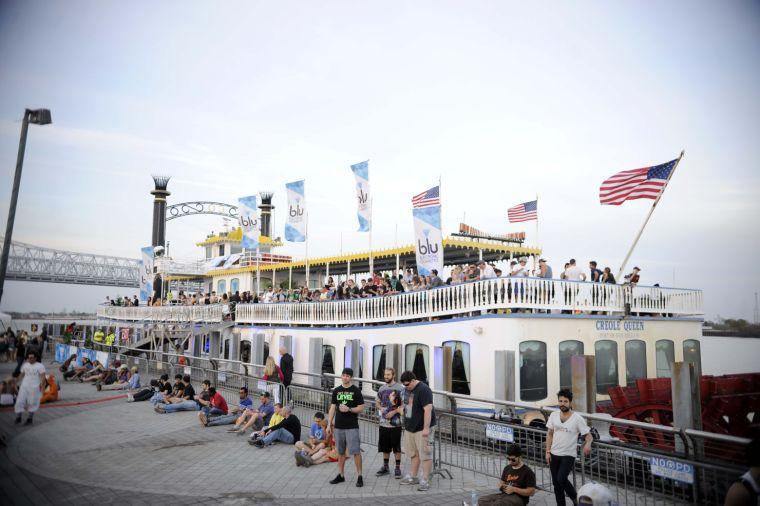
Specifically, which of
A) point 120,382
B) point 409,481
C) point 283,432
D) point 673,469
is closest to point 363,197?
point 283,432

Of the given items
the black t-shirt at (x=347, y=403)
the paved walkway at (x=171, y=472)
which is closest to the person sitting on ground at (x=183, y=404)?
the paved walkway at (x=171, y=472)

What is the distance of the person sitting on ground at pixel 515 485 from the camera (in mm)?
6785

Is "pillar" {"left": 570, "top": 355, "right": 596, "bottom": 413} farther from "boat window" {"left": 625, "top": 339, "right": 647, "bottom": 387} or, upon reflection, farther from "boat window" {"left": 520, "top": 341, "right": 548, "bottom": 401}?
"boat window" {"left": 625, "top": 339, "right": 647, "bottom": 387}

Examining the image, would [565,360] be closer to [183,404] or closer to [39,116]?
[183,404]

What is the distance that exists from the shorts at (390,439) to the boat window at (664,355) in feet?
34.4

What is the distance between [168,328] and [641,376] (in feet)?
73.2

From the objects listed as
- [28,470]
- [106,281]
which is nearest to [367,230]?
[28,470]

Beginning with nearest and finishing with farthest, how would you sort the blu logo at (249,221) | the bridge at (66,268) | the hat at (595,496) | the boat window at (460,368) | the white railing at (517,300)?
the hat at (595,496) → the white railing at (517,300) → the boat window at (460,368) → the blu logo at (249,221) → the bridge at (66,268)

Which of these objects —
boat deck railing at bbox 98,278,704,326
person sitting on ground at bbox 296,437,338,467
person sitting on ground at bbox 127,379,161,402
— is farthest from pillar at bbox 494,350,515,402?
A: person sitting on ground at bbox 127,379,161,402

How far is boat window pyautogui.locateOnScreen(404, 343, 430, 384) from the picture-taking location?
15714 millimetres

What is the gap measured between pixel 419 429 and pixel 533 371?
5718 mm

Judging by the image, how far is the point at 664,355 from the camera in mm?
A: 15984

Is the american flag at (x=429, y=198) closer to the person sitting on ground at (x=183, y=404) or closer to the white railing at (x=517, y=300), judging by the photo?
the white railing at (x=517, y=300)

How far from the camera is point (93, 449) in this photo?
1072cm
